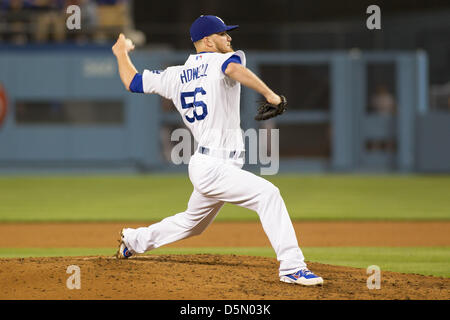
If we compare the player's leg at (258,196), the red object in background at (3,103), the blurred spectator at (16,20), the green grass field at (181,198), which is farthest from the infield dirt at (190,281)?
the blurred spectator at (16,20)

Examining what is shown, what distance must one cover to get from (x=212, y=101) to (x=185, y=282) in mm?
1348

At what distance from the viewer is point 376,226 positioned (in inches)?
392

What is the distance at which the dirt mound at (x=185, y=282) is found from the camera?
493 cm

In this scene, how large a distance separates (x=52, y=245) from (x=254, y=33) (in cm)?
1520

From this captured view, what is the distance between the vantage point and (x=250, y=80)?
4965mm

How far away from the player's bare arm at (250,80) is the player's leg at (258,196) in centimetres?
62

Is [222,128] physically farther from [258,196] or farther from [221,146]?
[258,196]

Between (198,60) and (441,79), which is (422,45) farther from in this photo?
(198,60)

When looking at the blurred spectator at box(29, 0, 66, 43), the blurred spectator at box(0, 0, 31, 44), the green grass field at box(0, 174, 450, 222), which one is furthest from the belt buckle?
the blurred spectator at box(0, 0, 31, 44)

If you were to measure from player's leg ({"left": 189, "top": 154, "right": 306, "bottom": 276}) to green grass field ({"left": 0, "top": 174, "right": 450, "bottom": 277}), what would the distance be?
1782 mm

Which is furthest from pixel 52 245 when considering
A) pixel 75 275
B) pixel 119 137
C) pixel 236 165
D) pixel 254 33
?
pixel 254 33

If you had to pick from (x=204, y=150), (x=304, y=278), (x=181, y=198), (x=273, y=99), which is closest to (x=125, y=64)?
(x=204, y=150)

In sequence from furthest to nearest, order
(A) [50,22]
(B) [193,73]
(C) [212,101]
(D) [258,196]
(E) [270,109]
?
(A) [50,22]
(B) [193,73]
(C) [212,101]
(D) [258,196]
(E) [270,109]

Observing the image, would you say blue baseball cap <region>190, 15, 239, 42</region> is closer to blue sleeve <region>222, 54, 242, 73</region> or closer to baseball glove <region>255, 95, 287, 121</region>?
blue sleeve <region>222, 54, 242, 73</region>
